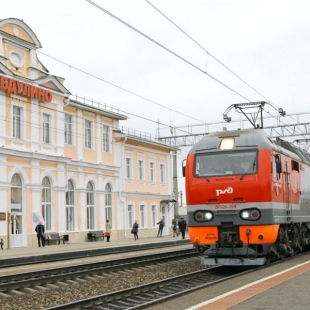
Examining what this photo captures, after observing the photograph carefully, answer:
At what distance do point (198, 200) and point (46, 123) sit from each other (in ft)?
71.6

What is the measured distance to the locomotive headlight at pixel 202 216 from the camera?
14.9 meters

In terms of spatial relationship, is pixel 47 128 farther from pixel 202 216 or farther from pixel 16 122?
pixel 202 216

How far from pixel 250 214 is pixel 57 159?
22.4 meters

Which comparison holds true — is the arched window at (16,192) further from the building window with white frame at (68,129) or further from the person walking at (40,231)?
the building window with white frame at (68,129)

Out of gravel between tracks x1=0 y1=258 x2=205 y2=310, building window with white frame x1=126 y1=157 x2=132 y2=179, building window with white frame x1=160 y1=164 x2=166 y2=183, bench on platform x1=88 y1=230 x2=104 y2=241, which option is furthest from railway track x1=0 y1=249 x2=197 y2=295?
building window with white frame x1=160 y1=164 x2=166 y2=183

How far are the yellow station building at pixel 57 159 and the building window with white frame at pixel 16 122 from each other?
54 millimetres

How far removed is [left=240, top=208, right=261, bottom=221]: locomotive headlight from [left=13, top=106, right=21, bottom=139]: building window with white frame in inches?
814

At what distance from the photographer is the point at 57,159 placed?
35.4 metres

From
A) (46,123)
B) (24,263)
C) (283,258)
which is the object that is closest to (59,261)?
(24,263)

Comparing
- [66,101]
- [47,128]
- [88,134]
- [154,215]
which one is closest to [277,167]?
[47,128]

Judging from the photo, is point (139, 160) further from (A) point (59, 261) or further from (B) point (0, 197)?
(A) point (59, 261)

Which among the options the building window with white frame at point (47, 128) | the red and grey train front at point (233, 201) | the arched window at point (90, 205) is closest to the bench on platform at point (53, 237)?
the arched window at point (90, 205)

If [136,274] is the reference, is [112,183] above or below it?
above

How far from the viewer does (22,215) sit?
32.8 m
